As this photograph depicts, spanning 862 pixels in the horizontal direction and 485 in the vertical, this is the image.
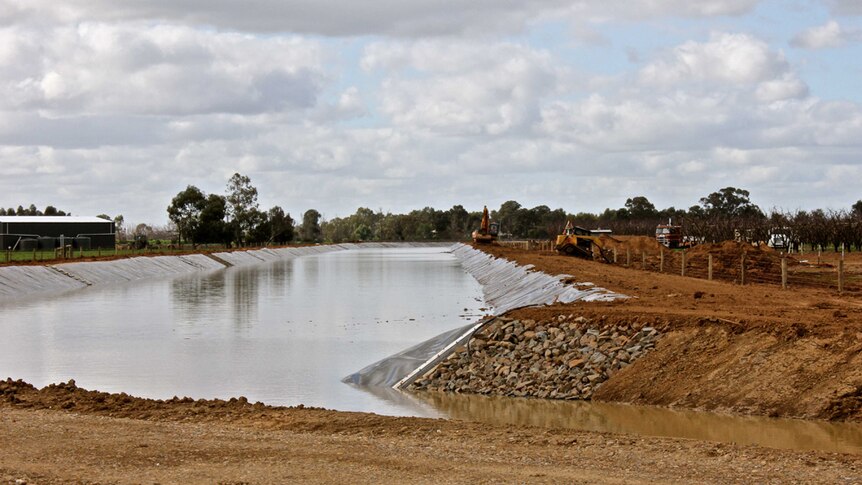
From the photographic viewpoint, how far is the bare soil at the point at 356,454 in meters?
9.53

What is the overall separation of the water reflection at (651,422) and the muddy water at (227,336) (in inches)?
53.9

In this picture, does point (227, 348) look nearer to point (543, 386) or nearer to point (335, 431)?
point (543, 386)

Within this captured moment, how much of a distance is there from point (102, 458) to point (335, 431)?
304 centimetres

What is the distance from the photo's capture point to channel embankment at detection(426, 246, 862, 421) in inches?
583

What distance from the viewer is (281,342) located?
2634 centimetres

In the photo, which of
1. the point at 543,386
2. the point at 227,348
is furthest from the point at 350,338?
the point at 543,386

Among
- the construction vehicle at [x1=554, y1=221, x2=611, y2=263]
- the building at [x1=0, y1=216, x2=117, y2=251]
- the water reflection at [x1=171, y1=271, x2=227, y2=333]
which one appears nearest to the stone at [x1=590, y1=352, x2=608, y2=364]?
the water reflection at [x1=171, y1=271, x2=227, y2=333]

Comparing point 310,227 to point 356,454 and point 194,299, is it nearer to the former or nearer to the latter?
point 194,299

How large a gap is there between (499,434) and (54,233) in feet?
317

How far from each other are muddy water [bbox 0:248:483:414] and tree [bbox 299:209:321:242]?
135695 millimetres

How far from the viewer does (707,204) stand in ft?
543

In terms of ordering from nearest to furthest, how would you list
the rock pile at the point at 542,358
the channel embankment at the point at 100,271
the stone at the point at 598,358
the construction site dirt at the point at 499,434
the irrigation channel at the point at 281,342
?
the construction site dirt at the point at 499,434 < the irrigation channel at the point at 281,342 < the rock pile at the point at 542,358 < the stone at the point at 598,358 < the channel embankment at the point at 100,271

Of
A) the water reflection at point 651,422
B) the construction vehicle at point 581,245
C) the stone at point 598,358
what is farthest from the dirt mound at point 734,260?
the water reflection at point 651,422

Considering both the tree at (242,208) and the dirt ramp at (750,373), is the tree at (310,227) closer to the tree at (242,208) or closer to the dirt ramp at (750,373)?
the tree at (242,208)
